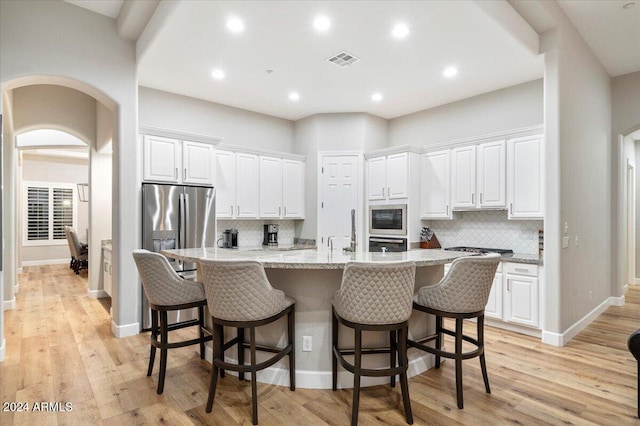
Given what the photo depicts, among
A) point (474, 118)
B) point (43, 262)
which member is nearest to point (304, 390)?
point (474, 118)

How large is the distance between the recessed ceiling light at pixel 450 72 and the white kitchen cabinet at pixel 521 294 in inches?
95.8

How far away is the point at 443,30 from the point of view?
3.32 metres

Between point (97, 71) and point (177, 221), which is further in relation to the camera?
point (177, 221)

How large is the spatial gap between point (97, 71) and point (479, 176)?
479 cm

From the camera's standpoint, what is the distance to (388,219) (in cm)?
552

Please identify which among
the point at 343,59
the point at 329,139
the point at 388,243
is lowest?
the point at 388,243

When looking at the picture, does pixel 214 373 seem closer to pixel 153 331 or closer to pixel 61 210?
pixel 153 331

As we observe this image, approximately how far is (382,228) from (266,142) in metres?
2.55

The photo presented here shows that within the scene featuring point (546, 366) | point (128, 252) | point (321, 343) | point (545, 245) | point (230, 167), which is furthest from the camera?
point (230, 167)

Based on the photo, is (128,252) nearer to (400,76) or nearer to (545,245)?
(400,76)

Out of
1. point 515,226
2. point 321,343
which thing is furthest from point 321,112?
point 321,343

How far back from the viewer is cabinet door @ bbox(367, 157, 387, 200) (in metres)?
5.62

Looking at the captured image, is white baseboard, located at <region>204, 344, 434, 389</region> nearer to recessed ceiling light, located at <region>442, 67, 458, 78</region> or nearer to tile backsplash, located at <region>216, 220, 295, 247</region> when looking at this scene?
tile backsplash, located at <region>216, 220, 295, 247</region>

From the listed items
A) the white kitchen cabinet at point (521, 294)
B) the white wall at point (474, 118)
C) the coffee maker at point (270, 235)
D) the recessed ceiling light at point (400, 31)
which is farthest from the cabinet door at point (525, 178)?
the coffee maker at point (270, 235)
